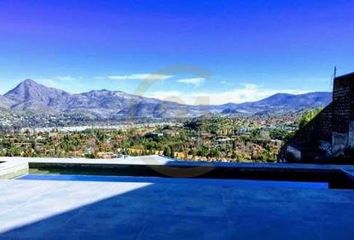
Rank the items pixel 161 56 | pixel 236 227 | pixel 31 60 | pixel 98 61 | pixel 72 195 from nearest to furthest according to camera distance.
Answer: pixel 236 227 → pixel 72 195 → pixel 161 56 → pixel 98 61 → pixel 31 60

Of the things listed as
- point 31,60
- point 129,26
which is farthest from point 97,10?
point 31,60

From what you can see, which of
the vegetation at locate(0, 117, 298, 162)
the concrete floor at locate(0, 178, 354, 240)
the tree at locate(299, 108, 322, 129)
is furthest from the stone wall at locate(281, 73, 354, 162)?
the concrete floor at locate(0, 178, 354, 240)

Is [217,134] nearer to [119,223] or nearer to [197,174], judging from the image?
[197,174]

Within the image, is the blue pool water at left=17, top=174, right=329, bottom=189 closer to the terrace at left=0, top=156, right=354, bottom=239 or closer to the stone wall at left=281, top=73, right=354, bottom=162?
the terrace at left=0, top=156, right=354, bottom=239

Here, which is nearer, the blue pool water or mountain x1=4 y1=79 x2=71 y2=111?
the blue pool water

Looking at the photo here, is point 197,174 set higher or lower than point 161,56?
lower

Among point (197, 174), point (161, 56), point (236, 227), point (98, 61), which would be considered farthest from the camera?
point (98, 61)

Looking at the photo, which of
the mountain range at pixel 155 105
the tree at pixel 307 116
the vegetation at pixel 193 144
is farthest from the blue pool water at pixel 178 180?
the tree at pixel 307 116

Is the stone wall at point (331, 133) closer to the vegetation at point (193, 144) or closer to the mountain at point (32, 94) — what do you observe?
the vegetation at point (193, 144)
